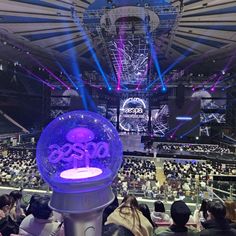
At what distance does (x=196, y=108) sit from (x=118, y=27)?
12539mm

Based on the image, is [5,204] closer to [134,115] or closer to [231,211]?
[231,211]

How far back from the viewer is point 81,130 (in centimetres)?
86

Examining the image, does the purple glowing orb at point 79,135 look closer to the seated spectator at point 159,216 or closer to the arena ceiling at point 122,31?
the seated spectator at point 159,216

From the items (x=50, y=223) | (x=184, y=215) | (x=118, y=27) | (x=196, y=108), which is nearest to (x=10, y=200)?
(x=50, y=223)

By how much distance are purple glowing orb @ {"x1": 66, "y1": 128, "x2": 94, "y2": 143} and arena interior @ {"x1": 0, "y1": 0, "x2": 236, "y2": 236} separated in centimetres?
24

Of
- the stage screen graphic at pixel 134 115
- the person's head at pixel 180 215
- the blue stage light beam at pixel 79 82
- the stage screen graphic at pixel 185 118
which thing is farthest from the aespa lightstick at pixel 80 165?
the stage screen graphic at pixel 134 115

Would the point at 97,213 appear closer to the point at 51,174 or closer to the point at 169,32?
the point at 51,174

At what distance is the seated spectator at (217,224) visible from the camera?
1.77 meters

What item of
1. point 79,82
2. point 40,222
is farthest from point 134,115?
point 40,222

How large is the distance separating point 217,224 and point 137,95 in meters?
23.2

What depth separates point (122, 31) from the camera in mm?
13078

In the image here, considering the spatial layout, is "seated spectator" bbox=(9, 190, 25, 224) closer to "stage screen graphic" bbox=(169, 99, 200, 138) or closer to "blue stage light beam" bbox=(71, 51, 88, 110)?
"blue stage light beam" bbox=(71, 51, 88, 110)

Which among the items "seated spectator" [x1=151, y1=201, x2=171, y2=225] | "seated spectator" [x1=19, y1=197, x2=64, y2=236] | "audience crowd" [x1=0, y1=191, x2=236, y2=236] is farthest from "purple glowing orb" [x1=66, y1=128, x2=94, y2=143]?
"seated spectator" [x1=151, y1=201, x2=171, y2=225]

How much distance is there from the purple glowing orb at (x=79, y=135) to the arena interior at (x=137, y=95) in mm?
235
